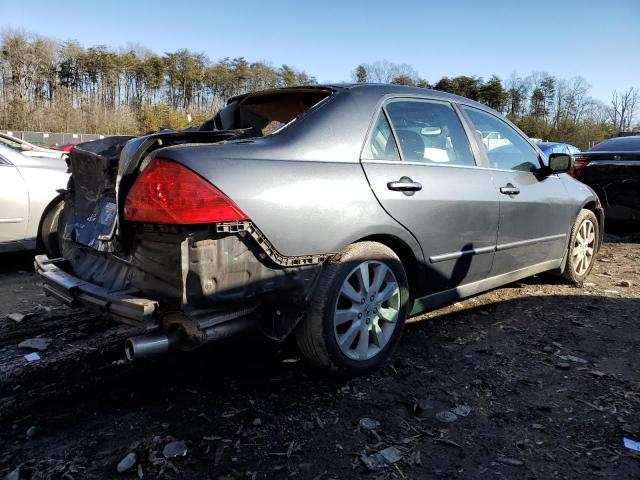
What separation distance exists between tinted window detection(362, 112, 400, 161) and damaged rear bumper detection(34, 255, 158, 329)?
4.69 ft

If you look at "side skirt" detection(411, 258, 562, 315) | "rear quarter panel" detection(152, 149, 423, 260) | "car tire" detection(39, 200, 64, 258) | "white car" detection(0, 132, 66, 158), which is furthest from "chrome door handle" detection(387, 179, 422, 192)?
"white car" detection(0, 132, 66, 158)

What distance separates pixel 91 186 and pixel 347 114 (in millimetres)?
1676

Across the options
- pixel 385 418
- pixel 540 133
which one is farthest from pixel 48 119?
pixel 385 418

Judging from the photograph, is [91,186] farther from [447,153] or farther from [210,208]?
[447,153]

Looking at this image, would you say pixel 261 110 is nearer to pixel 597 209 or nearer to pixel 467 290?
pixel 467 290

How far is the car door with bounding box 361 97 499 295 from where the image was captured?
2.93 m

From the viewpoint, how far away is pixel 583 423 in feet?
8.08

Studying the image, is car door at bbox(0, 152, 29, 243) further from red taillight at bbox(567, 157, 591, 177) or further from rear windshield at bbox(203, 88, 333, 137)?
red taillight at bbox(567, 157, 591, 177)

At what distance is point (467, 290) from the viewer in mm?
3600

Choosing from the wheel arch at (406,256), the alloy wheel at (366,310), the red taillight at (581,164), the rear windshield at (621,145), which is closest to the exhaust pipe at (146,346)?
the alloy wheel at (366,310)

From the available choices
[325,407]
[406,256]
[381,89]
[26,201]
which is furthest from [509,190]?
[26,201]

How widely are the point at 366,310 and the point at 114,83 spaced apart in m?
72.3

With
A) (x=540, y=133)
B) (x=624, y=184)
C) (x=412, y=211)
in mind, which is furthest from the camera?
(x=540, y=133)

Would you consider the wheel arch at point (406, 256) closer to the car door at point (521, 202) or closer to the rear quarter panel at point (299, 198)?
the rear quarter panel at point (299, 198)
